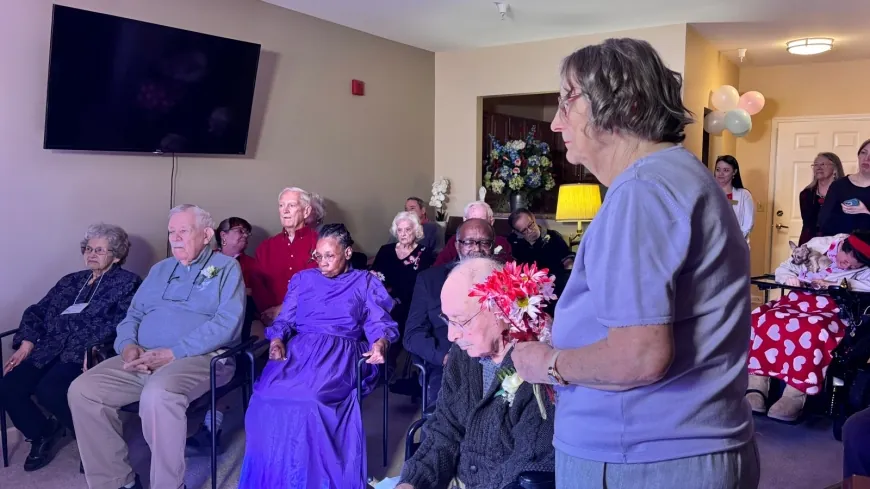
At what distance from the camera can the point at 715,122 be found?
5469 mm

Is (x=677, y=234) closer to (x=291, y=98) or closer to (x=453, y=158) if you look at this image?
(x=291, y=98)

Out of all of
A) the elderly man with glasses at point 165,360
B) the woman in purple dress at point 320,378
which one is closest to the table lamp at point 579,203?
the woman in purple dress at point 320,378

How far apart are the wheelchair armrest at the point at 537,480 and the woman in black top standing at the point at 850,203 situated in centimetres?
352

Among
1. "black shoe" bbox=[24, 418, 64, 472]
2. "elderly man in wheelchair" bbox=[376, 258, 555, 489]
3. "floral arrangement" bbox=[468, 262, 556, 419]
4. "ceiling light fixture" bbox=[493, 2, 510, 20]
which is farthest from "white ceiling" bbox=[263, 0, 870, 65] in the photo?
"floral arrangement" bbox=[468, 262, 556, 419]

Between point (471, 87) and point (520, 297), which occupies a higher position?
point (471, 87)

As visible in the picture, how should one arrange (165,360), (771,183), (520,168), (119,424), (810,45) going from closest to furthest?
(119,424) → (165,360) → (810,45) → (520,168) → (771,183)

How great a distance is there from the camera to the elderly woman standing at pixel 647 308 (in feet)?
2.90

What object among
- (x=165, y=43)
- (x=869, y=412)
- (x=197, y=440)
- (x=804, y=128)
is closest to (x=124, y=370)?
(x=197, y=440)

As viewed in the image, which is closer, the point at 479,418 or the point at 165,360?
the point at 479,418

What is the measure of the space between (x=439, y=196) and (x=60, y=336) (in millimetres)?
3328

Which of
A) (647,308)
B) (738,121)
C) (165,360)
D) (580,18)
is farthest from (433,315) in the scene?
(738,121)

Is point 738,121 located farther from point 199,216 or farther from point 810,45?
point 199,216

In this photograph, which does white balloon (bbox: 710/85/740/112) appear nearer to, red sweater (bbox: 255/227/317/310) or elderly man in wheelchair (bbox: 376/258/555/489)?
red sweater (bbox: 255/227/317/310)

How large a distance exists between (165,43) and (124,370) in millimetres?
1757
